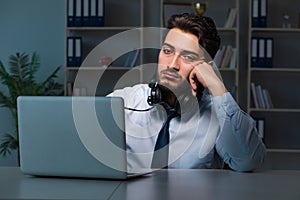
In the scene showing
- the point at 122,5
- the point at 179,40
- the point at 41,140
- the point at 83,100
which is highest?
the point at 122,5

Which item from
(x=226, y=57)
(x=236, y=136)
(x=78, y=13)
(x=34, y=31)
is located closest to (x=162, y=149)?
(x=236, y=136)

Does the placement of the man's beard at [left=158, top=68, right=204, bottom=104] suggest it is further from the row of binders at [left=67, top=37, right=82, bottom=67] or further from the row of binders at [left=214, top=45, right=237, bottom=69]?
the row of binders at [left=67, top=37, right=82, bottom=67]

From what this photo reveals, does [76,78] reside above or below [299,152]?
above

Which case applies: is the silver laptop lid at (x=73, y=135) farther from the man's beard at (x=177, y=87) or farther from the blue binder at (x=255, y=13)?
the blue binder at (x=255, y=13)

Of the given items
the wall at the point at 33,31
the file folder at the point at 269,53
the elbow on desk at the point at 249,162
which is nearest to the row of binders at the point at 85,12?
the wall at the point at 33,31

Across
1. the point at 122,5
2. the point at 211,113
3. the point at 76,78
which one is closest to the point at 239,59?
the point at 122,5

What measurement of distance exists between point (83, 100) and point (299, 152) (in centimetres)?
354

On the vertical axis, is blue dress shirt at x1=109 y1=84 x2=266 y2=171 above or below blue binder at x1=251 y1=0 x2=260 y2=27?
below

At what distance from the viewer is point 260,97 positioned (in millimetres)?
4551

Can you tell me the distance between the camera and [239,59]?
4.68m

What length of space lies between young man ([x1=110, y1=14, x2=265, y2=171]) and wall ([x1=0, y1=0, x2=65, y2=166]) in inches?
116

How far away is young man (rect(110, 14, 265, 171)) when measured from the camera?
71.1 inches

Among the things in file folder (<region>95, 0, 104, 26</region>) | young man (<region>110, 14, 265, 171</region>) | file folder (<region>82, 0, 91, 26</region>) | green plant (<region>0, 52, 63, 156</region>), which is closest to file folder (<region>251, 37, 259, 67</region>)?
file folder (<region>95, 0, 104, 26</region>)

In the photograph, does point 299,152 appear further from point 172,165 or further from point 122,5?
point 172,165
